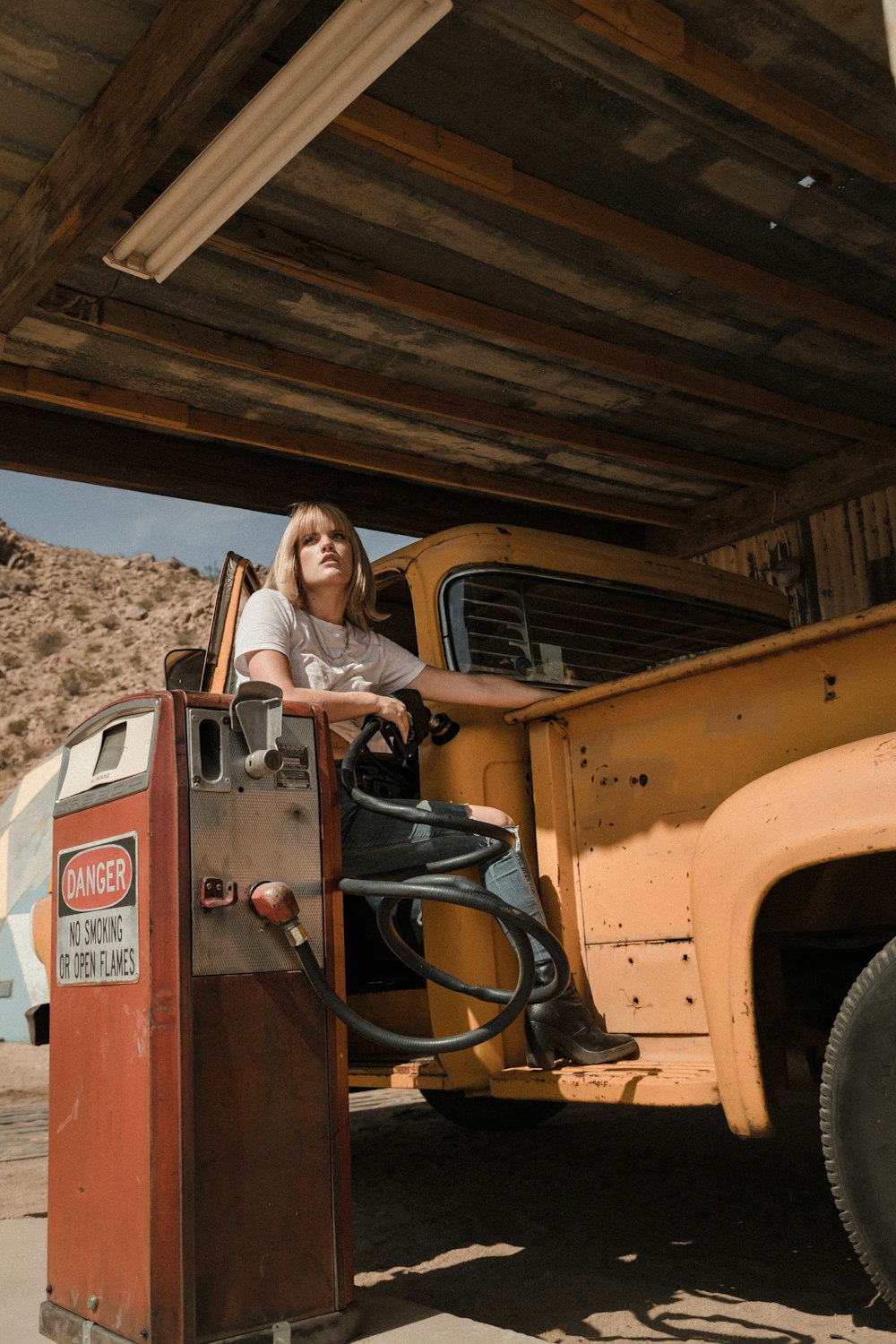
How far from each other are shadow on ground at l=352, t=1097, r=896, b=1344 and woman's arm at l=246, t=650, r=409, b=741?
1.49 m

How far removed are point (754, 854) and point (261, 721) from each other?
43.3 inches

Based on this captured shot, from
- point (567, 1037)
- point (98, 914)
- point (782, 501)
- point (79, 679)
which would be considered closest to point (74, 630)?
point (79, 679)

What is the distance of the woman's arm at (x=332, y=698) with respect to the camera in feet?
9.77

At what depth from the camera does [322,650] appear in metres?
3.31

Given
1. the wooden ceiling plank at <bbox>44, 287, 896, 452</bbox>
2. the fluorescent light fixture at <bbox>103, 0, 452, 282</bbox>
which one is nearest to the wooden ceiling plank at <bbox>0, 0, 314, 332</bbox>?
the fluorescent light fixture at <bbox>103, 0, 452, 282</bbox>

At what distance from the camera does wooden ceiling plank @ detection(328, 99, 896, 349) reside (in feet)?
11.6

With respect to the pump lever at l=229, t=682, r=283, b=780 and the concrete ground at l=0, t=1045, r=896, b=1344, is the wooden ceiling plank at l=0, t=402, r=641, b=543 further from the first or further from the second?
the pump lever at l=229, t=682, r=283, b=780

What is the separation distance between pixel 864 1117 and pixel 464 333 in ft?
12.0

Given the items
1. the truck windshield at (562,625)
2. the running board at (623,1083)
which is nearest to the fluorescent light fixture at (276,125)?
the truck windshield at (562,625)

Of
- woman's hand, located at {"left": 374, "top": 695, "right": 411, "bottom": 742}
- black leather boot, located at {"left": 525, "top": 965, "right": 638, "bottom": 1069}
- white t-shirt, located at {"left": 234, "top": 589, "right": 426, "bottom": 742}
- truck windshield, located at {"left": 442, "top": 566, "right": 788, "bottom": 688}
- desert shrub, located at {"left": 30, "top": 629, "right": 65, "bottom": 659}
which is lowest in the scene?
black leather boot, located at {"left": 525, "top": 965, "right": 638, "bottom": 1069}

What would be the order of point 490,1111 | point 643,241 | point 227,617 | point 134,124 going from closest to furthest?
point 134,124
point 227,617
point 643,241
point 490,1111

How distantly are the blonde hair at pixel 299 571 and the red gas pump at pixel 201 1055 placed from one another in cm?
72

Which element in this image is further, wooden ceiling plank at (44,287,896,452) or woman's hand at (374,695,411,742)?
wooden ceiling plank at (44,287,896,452)

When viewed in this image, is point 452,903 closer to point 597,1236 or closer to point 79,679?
point 597,1236
